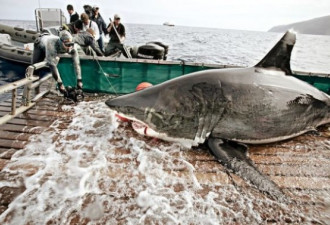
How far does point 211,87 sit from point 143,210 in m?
1.99

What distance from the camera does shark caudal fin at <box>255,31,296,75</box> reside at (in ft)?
→ 12.2

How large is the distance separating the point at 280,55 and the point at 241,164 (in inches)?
76.0

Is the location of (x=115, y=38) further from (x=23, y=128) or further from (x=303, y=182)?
(x=303, y=182)

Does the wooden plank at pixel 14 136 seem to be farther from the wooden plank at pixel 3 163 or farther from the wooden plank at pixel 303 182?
the wooden plank at pixel 303 182

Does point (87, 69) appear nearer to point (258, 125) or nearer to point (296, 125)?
point (258, 125)

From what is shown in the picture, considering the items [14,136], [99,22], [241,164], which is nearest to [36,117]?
[14,136]

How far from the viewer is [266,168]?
10.7 ft

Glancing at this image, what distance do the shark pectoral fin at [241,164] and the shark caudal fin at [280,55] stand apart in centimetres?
144

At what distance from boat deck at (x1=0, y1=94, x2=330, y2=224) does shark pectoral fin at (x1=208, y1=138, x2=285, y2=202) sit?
0.10m

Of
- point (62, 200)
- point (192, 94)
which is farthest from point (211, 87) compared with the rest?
point (62, 200)

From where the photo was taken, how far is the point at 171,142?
3.73m

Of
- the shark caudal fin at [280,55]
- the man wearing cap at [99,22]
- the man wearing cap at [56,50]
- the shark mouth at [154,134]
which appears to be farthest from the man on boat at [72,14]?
the shark caudal fin at [280,55]

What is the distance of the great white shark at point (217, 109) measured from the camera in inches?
134

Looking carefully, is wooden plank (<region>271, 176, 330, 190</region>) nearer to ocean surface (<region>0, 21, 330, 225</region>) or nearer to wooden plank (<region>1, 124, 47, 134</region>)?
ocean surface (<region>0, 21, 330, 225</region>)
